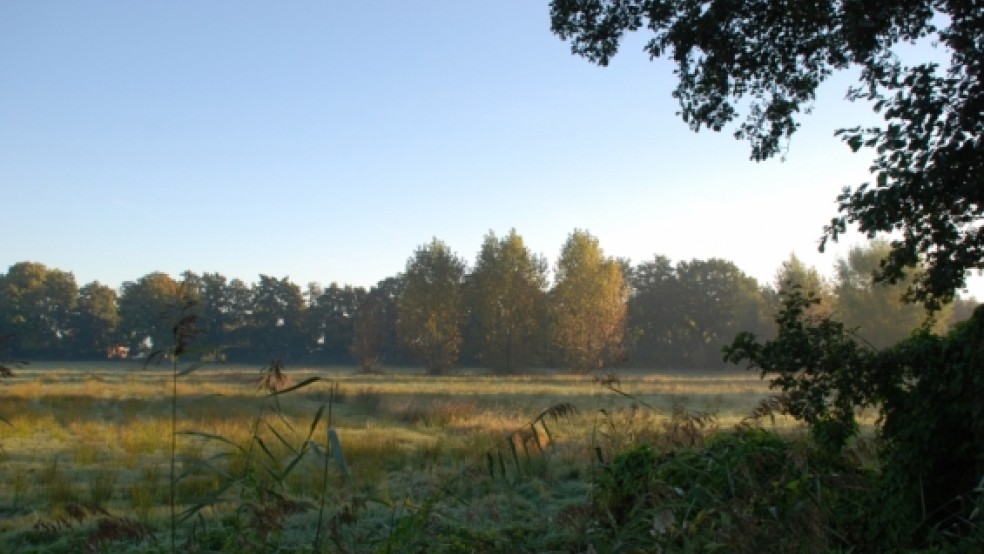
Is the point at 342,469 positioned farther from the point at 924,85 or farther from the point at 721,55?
the point at 721,55

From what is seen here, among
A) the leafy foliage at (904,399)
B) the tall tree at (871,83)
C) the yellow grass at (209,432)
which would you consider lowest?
the yellow grass at (209,432)

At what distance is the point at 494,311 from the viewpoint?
6253 centimetres

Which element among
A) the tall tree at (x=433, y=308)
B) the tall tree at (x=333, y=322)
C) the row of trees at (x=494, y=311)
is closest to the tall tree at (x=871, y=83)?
the row of trees at (x=494, y=311)

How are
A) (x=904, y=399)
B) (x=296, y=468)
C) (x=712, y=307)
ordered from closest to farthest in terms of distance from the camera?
(x=904, y=399), (x=296, y=468), (x=712, y=307)

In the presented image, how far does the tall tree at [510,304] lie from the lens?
61.8 meters

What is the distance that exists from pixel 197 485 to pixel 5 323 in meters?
59.7

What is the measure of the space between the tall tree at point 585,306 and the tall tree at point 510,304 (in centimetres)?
204

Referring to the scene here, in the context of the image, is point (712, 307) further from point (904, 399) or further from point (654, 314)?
point (904, 399)

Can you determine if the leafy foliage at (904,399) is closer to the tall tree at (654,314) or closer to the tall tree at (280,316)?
the tall tree at (654,314)

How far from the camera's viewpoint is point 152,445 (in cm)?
1415

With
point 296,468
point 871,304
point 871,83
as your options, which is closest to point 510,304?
point 871,304

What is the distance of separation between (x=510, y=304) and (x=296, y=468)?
5198 centimetres

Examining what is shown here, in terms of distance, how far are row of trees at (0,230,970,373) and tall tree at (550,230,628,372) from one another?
0.35 ft

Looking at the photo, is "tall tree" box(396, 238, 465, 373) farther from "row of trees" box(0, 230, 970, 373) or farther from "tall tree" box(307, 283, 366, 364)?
"tall tree" box(307, 283, 366, 364)
